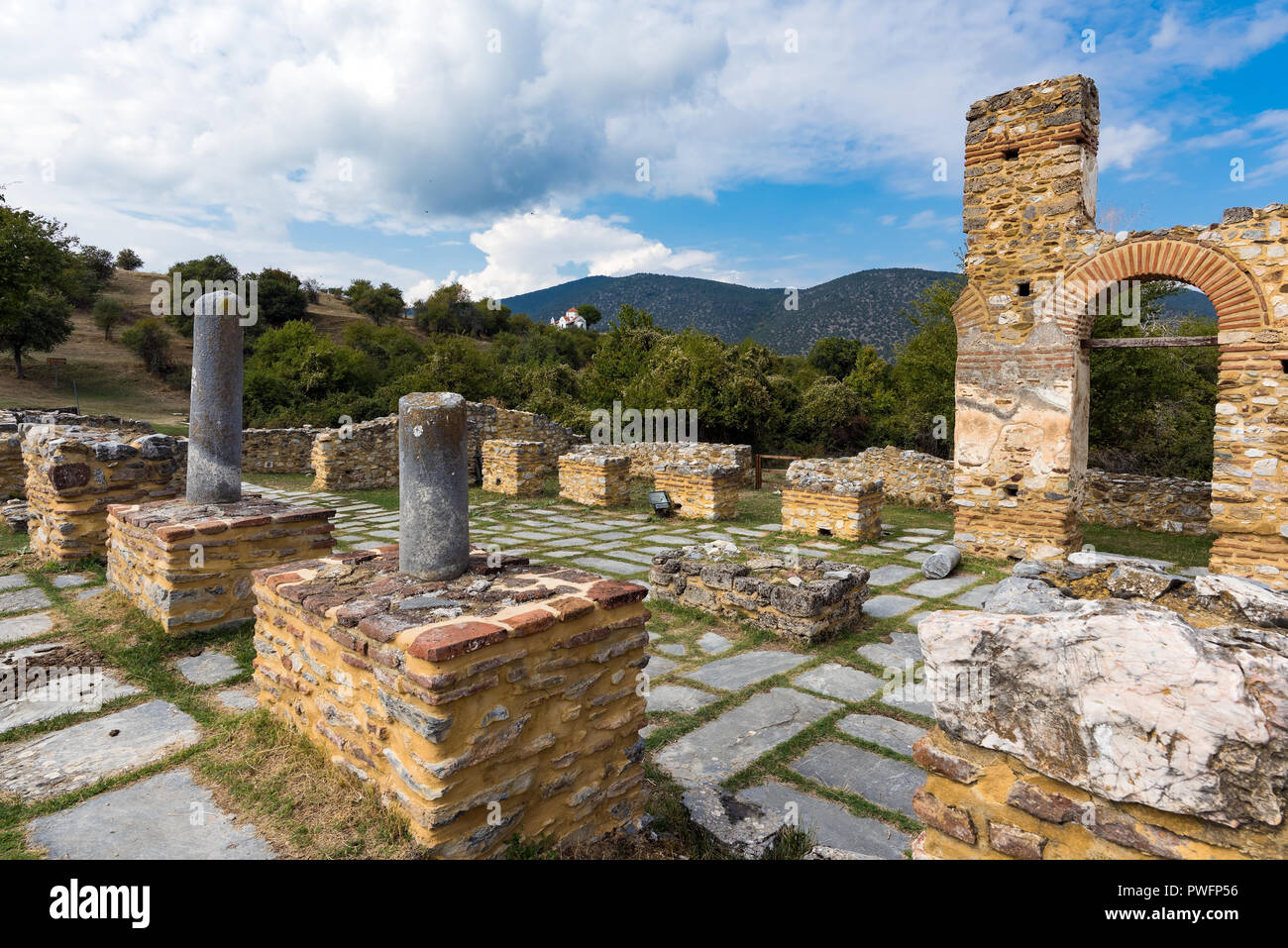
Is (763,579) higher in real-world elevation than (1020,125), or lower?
lower

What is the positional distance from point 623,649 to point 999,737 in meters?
1.48

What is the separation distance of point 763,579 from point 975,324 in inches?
196

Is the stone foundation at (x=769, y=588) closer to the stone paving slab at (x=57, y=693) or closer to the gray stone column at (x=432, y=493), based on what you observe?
the gray stone column at (x=432, y=493)

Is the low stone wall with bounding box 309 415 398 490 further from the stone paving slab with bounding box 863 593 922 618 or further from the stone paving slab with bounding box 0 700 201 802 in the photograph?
the stone paving slab with bounding box 863 593 922 618

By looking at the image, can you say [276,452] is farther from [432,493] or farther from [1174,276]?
[1174,276]

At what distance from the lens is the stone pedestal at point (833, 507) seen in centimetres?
927

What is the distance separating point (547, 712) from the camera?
2.62 m

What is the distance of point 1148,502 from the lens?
438 inches
